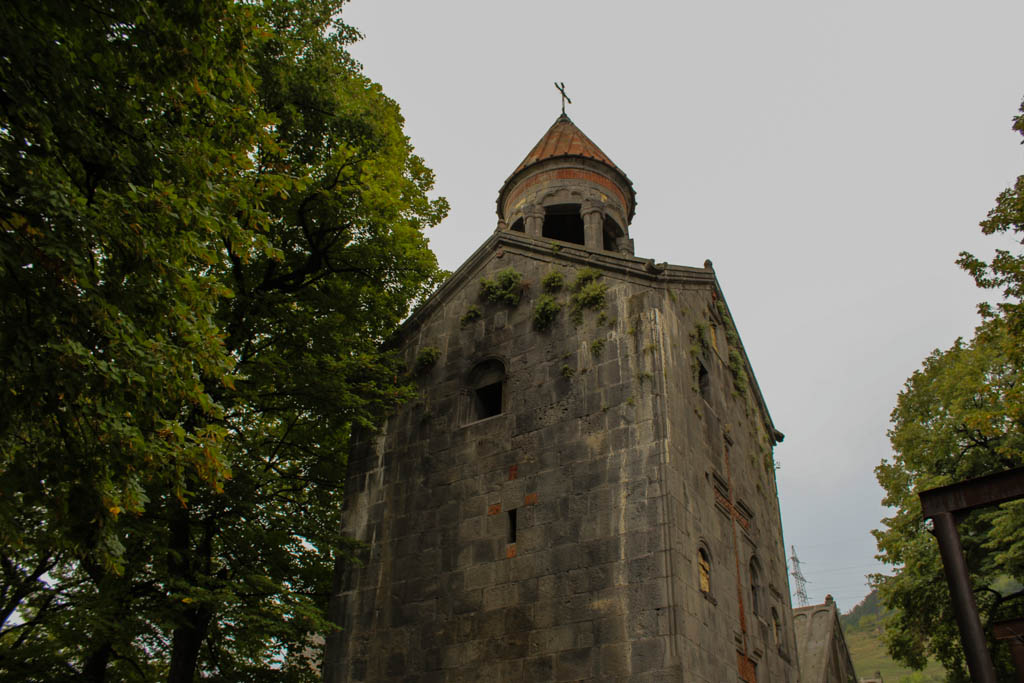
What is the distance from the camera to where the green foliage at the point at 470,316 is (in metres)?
15.7

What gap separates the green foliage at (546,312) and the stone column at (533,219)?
4.28 m

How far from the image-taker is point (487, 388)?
589 inches

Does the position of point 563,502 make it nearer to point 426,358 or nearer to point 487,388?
point 487,388

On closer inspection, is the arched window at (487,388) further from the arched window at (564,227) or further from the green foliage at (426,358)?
the arched window at (564,227)

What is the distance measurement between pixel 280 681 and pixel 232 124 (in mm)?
10634

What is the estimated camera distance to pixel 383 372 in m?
14.9

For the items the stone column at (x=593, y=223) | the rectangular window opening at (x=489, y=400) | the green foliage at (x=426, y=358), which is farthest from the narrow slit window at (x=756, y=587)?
the stone column at (x=593, y=223)

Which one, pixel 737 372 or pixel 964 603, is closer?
pixel 964 603

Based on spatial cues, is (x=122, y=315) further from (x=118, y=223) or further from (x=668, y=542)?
(x=668, y=542)

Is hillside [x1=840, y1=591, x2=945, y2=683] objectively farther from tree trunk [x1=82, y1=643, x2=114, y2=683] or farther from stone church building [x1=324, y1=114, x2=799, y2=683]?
tree trunk [x1=82, y1=643, x2=114, y2=683]

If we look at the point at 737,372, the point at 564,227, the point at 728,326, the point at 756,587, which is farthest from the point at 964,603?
the point at 564,227

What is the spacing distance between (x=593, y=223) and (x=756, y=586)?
888cm

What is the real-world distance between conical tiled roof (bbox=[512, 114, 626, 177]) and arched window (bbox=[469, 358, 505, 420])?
7.76m

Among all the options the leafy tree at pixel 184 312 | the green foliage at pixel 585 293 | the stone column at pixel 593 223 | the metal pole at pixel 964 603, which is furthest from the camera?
the stone column at pixel 593 223
